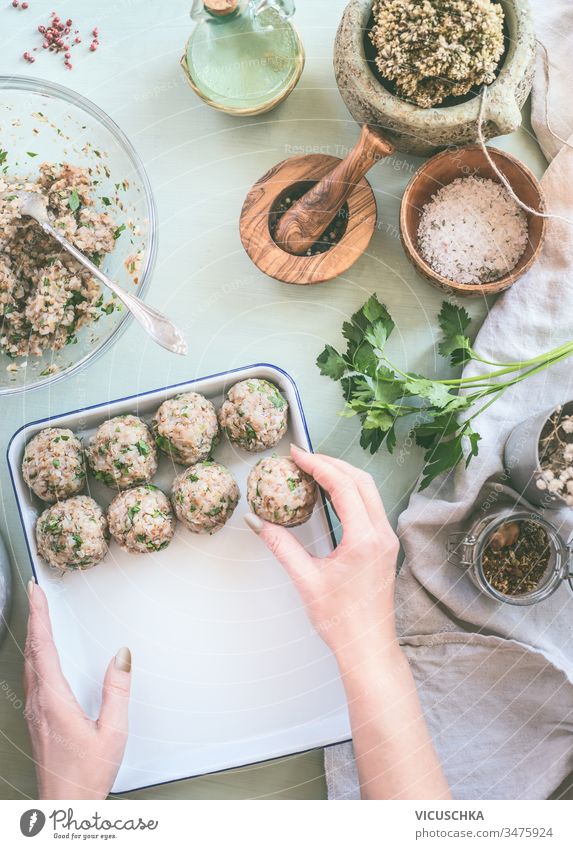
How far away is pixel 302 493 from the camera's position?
3.78 feet

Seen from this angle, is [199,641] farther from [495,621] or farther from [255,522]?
[495,621]

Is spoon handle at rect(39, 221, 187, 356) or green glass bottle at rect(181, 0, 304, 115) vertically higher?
green glass bottle at rect(181, 0, 304, 115)

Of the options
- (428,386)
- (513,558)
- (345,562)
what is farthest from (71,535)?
(513,558)

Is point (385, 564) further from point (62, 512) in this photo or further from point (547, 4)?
point (547, 4)

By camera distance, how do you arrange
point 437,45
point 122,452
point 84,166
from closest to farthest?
point 437,45, point 122,452, point 84,166

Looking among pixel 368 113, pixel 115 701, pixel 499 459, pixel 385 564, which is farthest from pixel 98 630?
pixel 368 113

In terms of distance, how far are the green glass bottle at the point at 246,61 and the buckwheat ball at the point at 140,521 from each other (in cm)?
72

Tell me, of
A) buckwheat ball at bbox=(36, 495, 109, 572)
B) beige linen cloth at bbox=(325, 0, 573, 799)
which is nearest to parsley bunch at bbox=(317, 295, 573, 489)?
beige linen cloth at bbox=(325, 0, 573, 799)

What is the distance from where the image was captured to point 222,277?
1.34 meters

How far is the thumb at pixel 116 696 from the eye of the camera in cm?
120

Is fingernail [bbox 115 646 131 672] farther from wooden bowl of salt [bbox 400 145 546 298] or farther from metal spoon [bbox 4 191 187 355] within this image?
wooden bowl of salt [bbox 400 145 546 298]

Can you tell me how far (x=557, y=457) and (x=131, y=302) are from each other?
29.7 inches

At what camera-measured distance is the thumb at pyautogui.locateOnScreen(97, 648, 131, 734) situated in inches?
47.3
